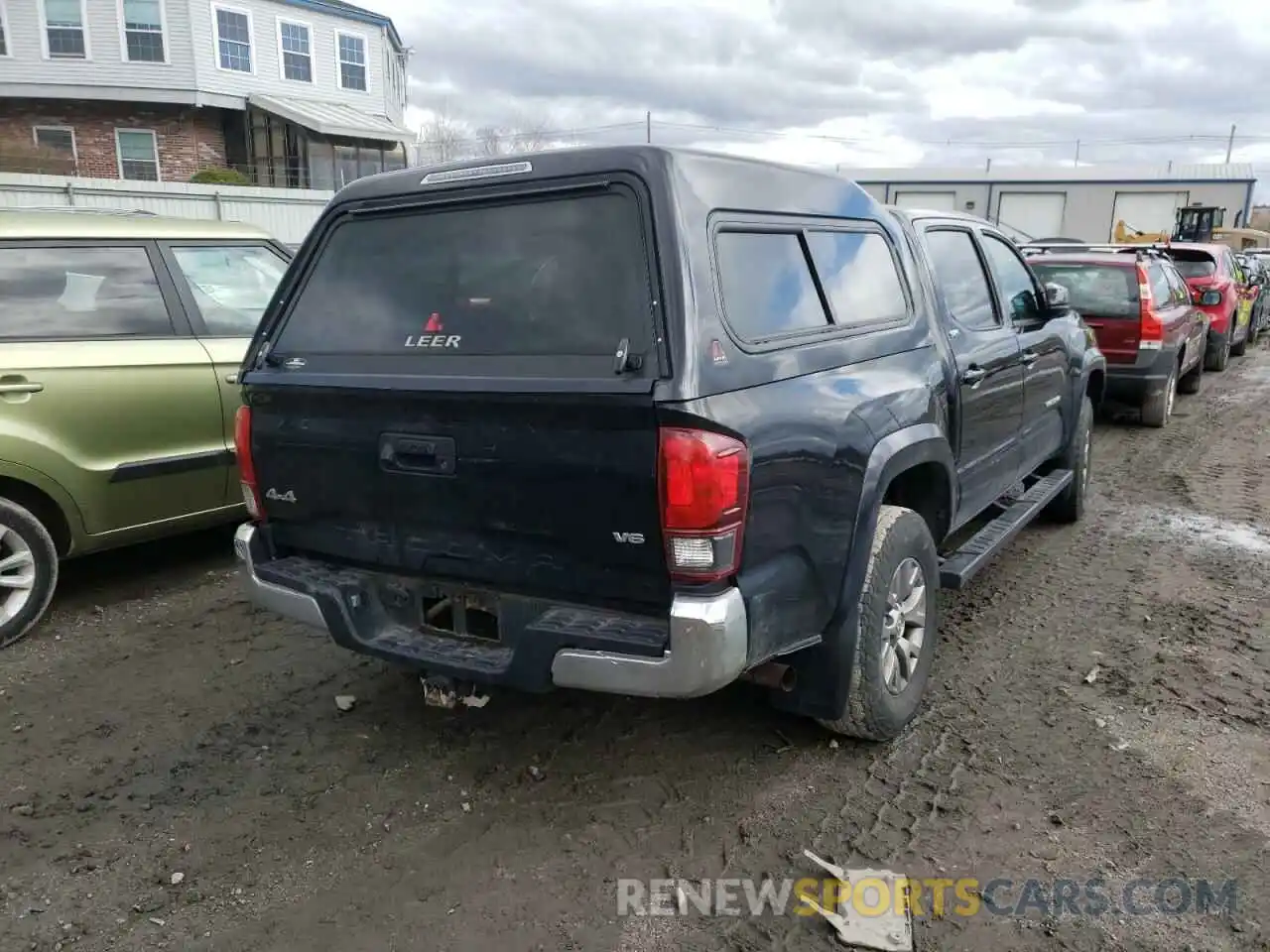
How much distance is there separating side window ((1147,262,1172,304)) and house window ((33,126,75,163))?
25.0 meters

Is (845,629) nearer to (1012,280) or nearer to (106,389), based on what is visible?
(1012,280)

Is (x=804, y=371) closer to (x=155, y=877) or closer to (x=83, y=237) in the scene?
(x=155, y=877)

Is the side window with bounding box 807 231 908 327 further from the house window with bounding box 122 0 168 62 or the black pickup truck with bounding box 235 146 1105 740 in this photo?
the house window with bounding box 122 0 168 62

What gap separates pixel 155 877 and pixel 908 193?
5151 cm

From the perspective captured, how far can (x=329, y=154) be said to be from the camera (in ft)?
88.0

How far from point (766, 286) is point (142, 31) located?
1035 inches

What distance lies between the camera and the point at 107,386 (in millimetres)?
4758

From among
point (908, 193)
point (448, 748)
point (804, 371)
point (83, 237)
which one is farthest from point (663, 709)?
point (908, 193)

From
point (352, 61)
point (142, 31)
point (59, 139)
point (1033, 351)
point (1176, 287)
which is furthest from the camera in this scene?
point (352, 61)

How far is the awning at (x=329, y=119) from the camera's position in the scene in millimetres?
24375

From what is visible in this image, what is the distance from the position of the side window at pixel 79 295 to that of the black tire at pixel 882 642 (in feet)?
12.9

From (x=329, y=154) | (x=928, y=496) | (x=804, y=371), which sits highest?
(x=329, y=154)

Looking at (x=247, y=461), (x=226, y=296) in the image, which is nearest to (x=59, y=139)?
(x=226, y=296)

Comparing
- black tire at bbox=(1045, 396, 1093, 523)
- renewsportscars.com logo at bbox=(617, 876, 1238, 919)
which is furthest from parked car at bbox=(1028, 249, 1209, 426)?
renewsportscars.com logo at bbox=(617, 876, 1238, 919)
